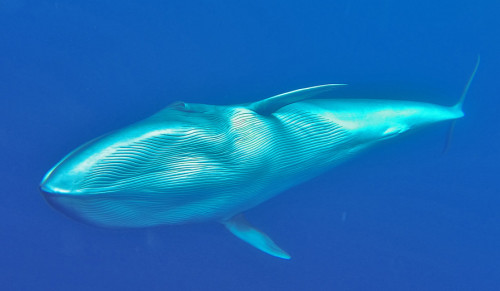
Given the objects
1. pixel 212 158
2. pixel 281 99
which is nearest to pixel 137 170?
pixel 212 158

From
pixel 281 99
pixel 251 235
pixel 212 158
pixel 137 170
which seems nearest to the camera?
pixel 137 170

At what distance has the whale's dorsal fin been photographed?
413cm

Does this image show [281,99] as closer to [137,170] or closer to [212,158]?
[212,158]

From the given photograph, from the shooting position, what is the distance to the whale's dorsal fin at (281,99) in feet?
13.5

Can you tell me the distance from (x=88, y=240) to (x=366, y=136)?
5177mm

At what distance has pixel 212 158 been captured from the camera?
3.56 metres

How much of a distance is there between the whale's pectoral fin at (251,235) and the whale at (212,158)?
0.01m

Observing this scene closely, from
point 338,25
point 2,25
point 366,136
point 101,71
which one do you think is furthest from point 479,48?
point 2,25

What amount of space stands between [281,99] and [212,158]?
1168 millimetres

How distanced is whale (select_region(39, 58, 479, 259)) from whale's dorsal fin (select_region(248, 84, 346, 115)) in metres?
0.01

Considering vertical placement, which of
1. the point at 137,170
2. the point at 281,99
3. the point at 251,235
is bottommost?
the point at 251,235

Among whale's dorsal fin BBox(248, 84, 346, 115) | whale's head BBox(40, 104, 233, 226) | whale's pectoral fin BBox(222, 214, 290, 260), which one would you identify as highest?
whale's dorsal fin BBox(248, 84, 346, 115)

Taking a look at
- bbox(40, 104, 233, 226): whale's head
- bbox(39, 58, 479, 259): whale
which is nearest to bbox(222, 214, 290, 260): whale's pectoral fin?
bbox(39, 58, 479, 259): whale

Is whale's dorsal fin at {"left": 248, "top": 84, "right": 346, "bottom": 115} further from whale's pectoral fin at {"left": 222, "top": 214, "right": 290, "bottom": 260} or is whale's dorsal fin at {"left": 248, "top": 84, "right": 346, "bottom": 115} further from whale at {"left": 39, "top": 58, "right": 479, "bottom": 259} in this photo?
whale's pectoral fin at {"left": 222, "top": 214, "right": 290, "bottom": 260}
